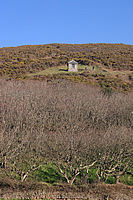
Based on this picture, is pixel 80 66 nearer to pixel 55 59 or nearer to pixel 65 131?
pixel 55 59

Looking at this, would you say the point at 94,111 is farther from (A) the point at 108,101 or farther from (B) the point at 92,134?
(B) the point at 92,134

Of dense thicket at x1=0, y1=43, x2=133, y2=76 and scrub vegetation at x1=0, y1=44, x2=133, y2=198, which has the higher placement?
dense thicket at x1=0, y1=43, x2=133, y2=76

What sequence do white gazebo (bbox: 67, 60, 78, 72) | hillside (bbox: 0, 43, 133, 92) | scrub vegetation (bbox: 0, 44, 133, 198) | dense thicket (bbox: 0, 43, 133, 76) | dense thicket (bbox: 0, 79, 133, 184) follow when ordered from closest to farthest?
scrub vegetation (bbox: 0, 44, 133, 198) < dense thicket (bbox: 0, 79, 133, 184) < hillside (bbox: 0, 43, 133, 92) < white gazebo (bbox: 67, 60, 78, 72) < dense thicket (bbox: 0, 43, 133, 76)

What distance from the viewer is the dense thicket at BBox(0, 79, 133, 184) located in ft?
73.0

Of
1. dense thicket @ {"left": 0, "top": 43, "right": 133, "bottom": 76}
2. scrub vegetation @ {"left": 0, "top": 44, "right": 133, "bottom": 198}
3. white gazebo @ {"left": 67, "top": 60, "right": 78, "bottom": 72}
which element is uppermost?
dense thicket @ {"left": 0, "top": 43, "right": 133, "bottom": 76}

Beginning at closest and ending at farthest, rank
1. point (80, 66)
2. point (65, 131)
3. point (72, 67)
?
point (65, 131), point (72, 67), point (80, 66)

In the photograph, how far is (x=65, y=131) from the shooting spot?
22719 mm

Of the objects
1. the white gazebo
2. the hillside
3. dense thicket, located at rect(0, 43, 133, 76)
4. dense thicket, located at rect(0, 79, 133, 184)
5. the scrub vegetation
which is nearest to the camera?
the scrub vegetation

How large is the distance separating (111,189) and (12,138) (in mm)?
9509

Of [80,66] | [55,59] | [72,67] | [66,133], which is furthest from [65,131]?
[55,59]

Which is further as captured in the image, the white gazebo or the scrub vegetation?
the white gazebo

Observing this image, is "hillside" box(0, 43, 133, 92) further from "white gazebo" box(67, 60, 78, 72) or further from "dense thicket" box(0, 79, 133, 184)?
"dense thicket" box(0, 79, 133, 184)

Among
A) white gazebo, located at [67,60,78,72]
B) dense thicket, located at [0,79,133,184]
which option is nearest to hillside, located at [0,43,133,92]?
white gazebo, located at [67,60,78,72]

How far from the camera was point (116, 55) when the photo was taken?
9456 centimetres
